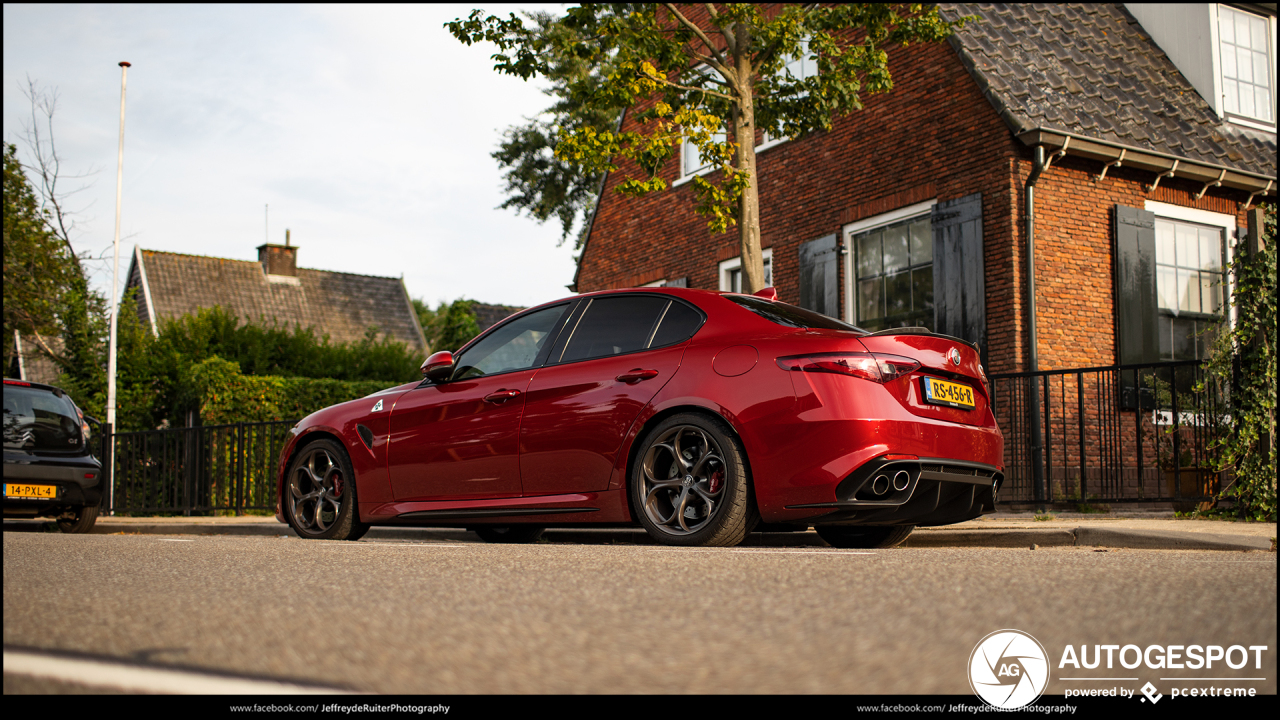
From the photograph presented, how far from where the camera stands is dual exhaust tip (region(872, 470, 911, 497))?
526 centimetres

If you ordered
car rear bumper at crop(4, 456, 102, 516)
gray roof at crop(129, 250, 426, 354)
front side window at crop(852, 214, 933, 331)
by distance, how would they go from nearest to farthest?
1. car rear bumper at crop(4, 456, 102, 516)
2. front side window at crop(852, 214, 933, 331)
3. gray roof at crop(129, 250, 426, 354)

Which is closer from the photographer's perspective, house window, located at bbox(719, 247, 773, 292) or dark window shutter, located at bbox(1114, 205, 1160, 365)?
dark window shutter, located at bbox(1114, 205, 1160, 365)

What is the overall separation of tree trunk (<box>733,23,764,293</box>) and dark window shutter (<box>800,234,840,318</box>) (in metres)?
3.76

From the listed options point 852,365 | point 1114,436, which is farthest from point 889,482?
point 1114,436

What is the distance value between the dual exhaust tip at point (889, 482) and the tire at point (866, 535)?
1122 mm

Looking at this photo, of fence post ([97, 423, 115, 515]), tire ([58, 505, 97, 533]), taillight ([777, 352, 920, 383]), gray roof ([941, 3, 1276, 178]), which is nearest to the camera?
taillight ([777, 352, 920, 383])

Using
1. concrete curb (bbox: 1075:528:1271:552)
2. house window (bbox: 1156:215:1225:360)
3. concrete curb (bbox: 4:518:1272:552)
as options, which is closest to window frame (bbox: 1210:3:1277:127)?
house window (bbox: 1156:215:1225:360)

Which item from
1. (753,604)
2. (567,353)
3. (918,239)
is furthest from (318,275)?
(753,604)

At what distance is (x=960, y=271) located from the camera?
43.4ft

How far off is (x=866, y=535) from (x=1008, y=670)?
164 inches

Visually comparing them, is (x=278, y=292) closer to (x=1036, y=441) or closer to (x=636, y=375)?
(x=1036, y=441)

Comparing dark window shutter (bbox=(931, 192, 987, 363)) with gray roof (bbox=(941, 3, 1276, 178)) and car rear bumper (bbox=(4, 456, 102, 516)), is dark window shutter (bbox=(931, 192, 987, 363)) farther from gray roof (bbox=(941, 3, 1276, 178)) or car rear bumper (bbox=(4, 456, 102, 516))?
car rear bumper (bbox=(4, 456, 102, 516))

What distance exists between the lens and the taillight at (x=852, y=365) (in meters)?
5.35

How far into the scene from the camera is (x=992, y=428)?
5.98 metres
